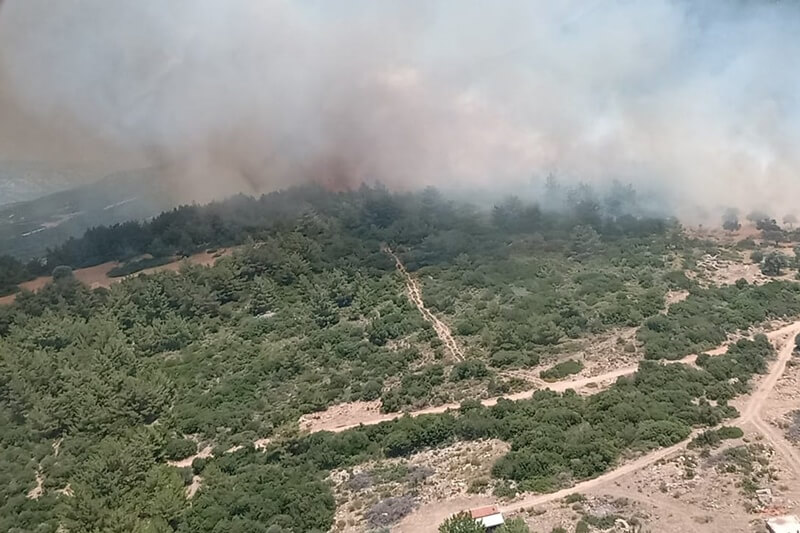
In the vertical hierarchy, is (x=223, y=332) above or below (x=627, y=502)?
above

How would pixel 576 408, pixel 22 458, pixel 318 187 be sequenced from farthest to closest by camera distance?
pixel 318 187, pixel 22 458, pixel 576 408

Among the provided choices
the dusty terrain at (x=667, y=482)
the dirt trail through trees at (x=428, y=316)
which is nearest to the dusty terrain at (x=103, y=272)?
the dirt trail through trees at (x=428, y=316)

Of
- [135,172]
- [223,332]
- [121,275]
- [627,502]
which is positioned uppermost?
[135,172]

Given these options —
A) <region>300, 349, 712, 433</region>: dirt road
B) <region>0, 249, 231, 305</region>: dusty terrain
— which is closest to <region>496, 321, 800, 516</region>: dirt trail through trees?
<region>300, 349, 712, 433</region>: dirt road

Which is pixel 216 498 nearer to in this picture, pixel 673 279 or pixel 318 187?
pixel 673 279

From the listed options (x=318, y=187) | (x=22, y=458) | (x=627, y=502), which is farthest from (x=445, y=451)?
(x=318, y=187)

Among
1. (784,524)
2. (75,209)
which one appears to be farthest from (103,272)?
(784,524)

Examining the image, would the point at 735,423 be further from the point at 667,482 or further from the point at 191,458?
the point at 191,458
